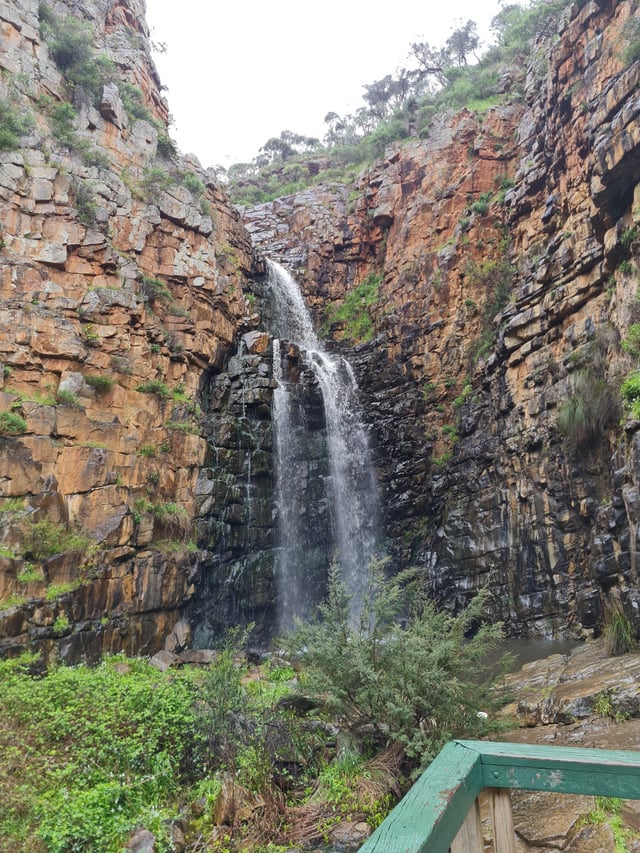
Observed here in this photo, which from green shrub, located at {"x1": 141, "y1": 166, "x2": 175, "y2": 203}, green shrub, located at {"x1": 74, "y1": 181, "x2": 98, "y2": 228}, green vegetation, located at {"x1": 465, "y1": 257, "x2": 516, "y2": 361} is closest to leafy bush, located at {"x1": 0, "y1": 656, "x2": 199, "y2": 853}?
green shrub, located at {"x1": 74, "y1": 181, "x2": 98, "y2": 228}

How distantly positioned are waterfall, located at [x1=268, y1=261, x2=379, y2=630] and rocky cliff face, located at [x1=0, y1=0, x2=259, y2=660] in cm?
303

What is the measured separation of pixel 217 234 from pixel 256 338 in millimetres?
5385

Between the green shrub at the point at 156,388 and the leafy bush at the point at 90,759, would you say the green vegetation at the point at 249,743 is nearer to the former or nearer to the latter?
the leafy bush at the point at 90,759

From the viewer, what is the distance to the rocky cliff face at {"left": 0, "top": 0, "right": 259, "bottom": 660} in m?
12.8

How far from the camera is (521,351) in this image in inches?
635

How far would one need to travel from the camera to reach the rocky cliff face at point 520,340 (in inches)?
498

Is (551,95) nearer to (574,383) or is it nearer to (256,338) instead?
(574,383)

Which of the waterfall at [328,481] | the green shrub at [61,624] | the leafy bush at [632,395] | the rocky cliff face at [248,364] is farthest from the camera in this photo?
the waterfall at [328,481]

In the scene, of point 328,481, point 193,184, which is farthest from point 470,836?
point 193,184

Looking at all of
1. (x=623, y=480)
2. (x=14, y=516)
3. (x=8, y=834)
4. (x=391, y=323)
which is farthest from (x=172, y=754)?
(x=391, y=323)

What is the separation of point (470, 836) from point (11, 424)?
14.1 meters

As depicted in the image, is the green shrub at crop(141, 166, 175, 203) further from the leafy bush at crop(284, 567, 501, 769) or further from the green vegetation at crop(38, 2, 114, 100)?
the leafy bush at crop(284, 567, 501, 769)

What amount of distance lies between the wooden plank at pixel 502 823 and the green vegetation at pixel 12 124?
809 inches

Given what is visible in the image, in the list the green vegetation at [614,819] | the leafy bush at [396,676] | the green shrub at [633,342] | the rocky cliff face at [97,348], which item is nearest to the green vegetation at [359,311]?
the rocky cliff face at [97,348]
